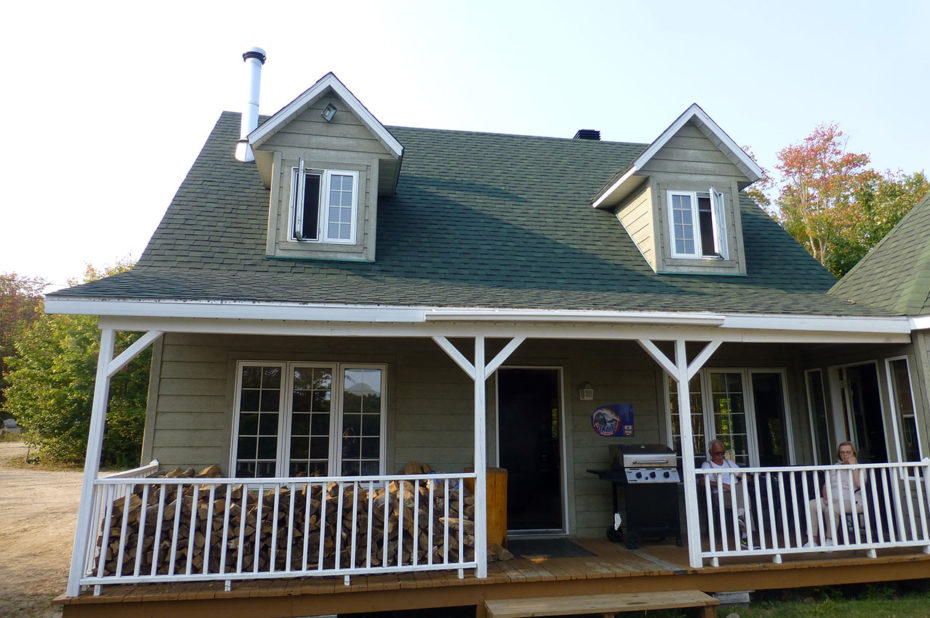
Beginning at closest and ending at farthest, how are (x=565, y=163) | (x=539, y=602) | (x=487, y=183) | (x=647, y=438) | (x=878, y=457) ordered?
(x=539, y=602) < (x=878, y=457) < (x=647, y=438) < (x=487, y=183) < (x=565, y=163)

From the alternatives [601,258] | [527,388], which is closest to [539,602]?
[527,388]

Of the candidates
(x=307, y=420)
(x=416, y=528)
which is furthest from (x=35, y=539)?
(x=416, y=528)

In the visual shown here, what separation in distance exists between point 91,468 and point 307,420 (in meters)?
2.51

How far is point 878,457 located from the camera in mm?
7078

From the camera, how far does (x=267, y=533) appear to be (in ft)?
17.8

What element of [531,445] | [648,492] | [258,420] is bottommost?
[648,492]

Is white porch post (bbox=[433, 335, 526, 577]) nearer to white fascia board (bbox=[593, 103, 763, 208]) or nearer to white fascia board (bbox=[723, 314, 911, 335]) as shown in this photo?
white fascia board (bbox=[723, 314, 911, 335])

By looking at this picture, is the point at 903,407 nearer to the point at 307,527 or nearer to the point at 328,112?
the point at 307,527

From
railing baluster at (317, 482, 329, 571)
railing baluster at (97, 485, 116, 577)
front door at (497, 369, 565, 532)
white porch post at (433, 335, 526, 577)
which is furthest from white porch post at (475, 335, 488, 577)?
railing baluster at (97, 485, 116, 577)

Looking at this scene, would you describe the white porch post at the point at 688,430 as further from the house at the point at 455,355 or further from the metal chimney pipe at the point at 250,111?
the metal chimney pipe at the point at 250,111

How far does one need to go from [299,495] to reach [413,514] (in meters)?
1.17

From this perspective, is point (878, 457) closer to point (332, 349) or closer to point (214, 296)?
point (332, 349)

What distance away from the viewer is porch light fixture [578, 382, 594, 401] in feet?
25.2

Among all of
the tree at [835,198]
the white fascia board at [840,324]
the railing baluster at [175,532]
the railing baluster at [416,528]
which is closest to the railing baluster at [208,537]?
the railing baluster at [175,532]
